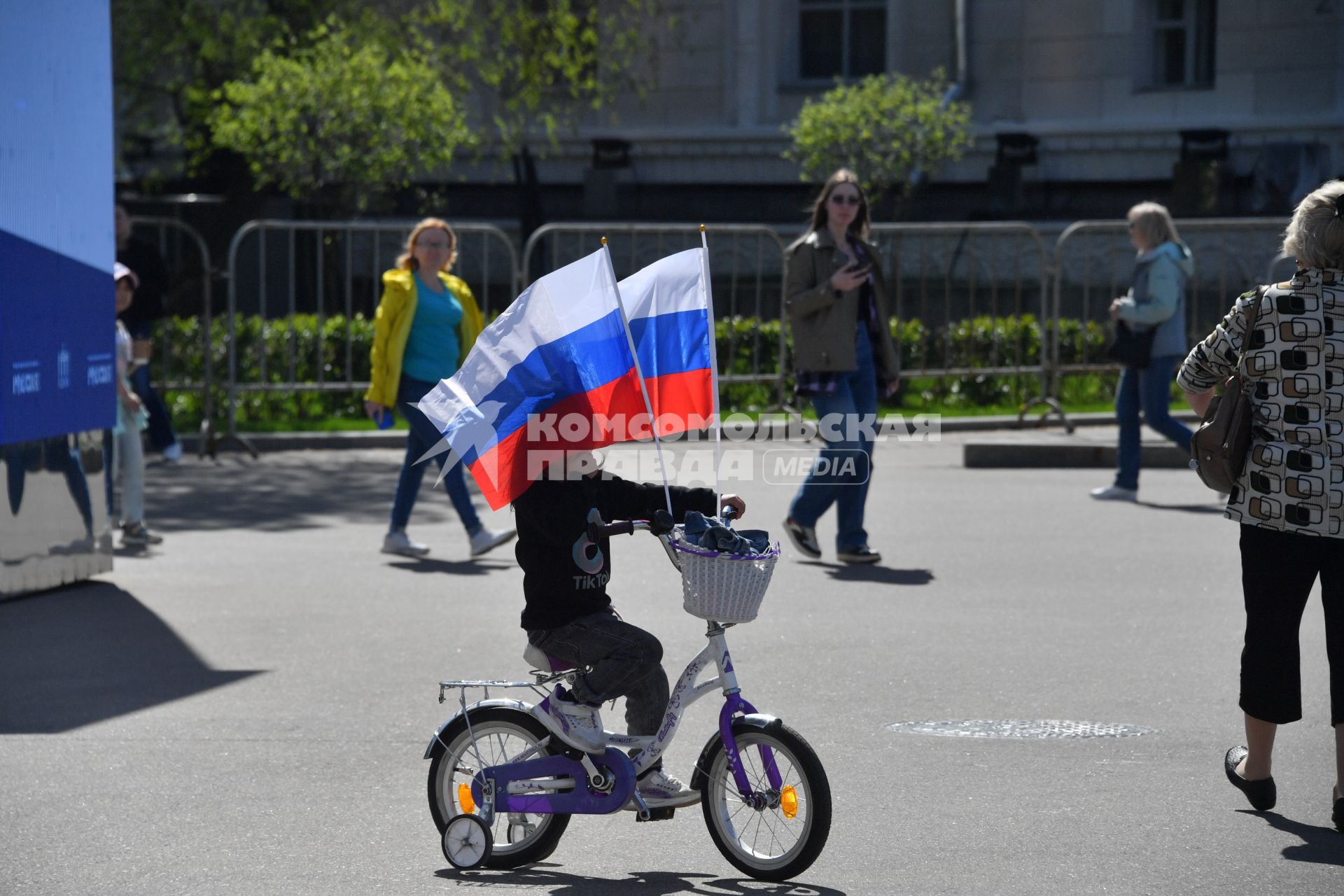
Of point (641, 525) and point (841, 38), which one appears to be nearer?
point (641, 525)

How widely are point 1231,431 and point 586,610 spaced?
1910 millimetres

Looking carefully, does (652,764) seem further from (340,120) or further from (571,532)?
(340,120)

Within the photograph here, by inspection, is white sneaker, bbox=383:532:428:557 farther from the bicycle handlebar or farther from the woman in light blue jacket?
the bicycle handlebar

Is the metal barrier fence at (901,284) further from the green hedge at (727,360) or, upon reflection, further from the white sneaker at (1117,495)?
the white sneaker at (1117,495)

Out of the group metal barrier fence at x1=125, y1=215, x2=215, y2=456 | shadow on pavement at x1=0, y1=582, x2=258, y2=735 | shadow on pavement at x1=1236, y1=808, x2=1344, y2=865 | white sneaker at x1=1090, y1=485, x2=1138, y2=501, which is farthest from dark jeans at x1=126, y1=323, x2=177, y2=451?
shadow on pavement at x1=1236, y1=808, x2=1344, y2=865

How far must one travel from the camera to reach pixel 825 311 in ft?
32.0

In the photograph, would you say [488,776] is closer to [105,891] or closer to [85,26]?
[105,891]

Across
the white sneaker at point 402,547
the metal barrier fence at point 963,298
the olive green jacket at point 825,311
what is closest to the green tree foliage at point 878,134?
the metal barrier fence at point 963,298

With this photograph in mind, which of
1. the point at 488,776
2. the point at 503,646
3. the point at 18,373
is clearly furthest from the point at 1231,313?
the point at 18,373

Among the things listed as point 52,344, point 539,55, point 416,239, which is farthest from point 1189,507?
point 539,55

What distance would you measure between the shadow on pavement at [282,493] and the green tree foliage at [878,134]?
888 cm

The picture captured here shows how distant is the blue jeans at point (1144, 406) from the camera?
12070 millimetres

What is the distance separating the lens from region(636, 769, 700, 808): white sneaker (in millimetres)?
4977

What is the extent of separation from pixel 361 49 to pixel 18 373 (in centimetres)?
1221
